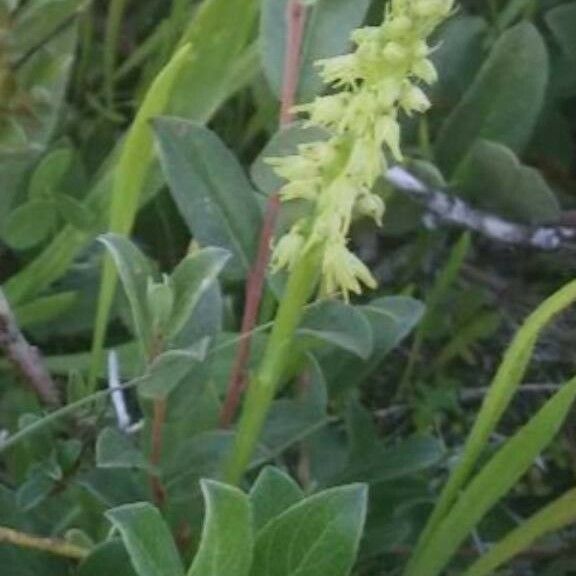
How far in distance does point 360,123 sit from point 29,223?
15.8 inches

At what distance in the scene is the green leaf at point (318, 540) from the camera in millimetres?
628

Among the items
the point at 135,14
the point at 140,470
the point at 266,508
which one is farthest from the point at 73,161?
the point at 266,508

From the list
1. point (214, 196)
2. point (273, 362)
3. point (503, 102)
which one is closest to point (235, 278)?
point (214, 196)

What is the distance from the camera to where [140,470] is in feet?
2.54

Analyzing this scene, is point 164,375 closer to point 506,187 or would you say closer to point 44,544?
point 44,544

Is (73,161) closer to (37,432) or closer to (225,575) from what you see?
(37,432)

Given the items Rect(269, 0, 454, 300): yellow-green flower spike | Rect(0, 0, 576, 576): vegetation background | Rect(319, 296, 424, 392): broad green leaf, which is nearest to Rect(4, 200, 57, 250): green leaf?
Rect(0, 0, 576, 576): vegetation background

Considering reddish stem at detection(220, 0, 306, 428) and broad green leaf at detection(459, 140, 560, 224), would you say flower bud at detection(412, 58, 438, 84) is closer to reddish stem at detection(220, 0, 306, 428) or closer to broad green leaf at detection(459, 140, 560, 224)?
reddish stem at detection(220, 0, 306, 428)

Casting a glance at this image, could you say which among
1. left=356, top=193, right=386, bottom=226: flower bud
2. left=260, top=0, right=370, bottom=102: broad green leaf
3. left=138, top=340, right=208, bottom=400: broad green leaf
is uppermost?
left=260, top=0, right=370, bottom=102: broad green leaf

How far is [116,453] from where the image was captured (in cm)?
70

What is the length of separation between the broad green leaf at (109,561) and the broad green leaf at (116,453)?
0.03 m

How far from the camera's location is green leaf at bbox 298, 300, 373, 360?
708mm

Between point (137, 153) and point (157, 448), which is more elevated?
point (137, 153)

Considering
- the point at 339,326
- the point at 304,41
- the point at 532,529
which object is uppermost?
the point at 304,41
